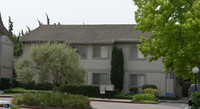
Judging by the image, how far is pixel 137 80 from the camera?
3506cm

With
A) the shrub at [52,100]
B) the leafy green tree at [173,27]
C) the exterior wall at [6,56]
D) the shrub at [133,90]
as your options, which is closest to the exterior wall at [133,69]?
the shrub at [133,90]

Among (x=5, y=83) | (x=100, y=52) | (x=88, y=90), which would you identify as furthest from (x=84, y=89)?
(x=5, y=83)

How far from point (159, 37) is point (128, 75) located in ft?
48.6

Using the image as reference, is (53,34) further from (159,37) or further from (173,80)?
(159,37)

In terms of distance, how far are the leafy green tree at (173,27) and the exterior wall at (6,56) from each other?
20.3 metres

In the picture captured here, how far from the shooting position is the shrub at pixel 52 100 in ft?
62.8

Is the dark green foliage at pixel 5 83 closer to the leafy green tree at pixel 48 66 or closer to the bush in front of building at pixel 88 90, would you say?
the bush in front of building at pixel 88 90

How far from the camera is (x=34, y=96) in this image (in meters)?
19.9

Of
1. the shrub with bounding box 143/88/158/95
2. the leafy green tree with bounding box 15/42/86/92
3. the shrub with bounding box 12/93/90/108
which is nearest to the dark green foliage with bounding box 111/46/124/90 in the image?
the shrub with bounding box 143/88/158/95

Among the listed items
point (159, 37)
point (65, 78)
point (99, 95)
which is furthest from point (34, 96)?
point (99, 95)

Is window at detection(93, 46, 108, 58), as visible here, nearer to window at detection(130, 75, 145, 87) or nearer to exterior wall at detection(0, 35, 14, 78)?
window at detection(130, 75, 145, 87)

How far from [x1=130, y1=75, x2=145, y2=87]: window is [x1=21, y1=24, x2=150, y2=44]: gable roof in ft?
12.9

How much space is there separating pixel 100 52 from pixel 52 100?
16943mm

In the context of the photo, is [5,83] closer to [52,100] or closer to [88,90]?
[88,90]
